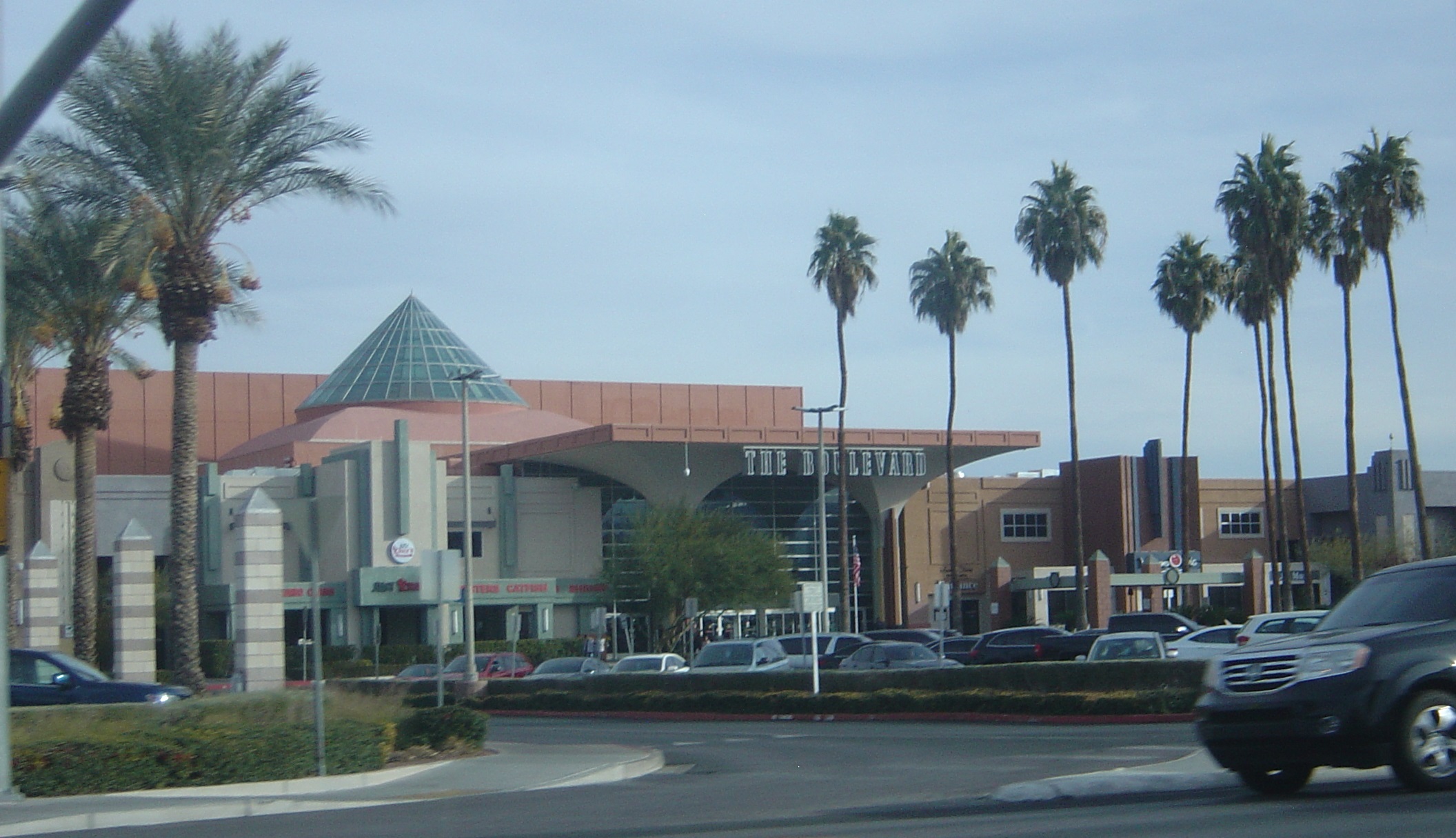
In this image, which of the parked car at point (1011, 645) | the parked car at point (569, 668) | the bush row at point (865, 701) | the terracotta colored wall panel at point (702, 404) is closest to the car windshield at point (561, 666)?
the parked car at point (569, 668)

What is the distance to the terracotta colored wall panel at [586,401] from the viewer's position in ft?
287

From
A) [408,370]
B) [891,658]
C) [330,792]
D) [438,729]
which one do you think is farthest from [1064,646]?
[408,370]

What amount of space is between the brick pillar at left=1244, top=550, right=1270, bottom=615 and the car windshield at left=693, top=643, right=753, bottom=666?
3406 centimetres

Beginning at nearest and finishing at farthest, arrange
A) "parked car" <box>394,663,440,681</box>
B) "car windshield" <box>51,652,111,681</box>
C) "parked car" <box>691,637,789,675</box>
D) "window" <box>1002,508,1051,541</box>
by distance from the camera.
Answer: "car windshield" <box>51,652,111,681</box> < "parked car" <box>691,637,789,675</box> < "parked car" <box>394,663,440,681</box> < "window" <box>1002,508,1051,541</box>

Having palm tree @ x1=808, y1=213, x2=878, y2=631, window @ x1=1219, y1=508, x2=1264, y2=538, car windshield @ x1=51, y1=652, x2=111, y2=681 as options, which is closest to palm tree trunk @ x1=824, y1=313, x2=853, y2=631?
palm tree @ x1=808, y1=213, x2=878, y2=631

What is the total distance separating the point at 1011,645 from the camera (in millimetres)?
39906

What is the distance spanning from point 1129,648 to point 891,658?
6118 mm

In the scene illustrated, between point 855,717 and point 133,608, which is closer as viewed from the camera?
point 855,717

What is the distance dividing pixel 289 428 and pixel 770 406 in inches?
1193

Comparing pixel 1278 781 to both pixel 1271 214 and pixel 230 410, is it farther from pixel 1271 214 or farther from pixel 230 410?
pixel 230 410

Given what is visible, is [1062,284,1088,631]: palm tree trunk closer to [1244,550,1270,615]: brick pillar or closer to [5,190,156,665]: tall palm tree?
[1244,550,1270,615]: brick pillar

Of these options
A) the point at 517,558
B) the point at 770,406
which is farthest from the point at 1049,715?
the point at 770,406

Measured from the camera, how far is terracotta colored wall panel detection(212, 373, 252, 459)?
83312mm

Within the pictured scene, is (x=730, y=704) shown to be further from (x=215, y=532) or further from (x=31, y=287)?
(x=215, y=532)
